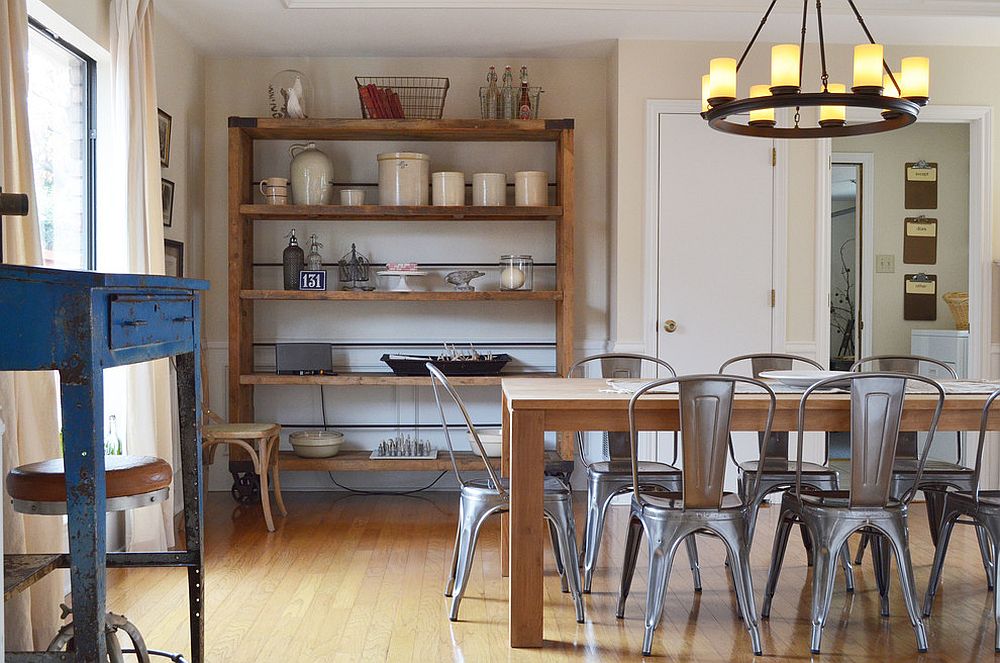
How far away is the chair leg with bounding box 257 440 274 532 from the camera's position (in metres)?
4.51

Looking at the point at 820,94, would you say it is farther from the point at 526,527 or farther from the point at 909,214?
the point at 909,214

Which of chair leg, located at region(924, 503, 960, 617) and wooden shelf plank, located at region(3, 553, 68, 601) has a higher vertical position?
wooden shelf plank, located at region(3, 553, 68, 601)

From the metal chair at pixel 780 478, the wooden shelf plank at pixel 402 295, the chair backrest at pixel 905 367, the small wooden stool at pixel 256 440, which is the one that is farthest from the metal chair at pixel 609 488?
the small wooden stool at pixel 256 440

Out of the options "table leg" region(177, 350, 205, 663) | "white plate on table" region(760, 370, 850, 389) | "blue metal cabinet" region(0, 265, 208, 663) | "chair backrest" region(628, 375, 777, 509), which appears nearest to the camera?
"blue metal cabinet" region(0, 265, 208, 663)

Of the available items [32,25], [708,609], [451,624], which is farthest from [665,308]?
[32,25]

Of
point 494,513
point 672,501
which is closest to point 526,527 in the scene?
point 494,513

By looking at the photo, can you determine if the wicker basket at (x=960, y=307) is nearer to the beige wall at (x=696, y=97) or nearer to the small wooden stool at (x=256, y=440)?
the beige wall at (x=696, y=97)

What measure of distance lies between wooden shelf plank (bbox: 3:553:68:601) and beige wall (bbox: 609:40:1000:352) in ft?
11.4

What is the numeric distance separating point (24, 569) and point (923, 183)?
21.3 feet

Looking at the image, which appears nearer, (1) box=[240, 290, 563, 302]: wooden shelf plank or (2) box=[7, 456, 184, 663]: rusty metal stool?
(2) box=[7, 456, 184, 663]: rusty metal stool

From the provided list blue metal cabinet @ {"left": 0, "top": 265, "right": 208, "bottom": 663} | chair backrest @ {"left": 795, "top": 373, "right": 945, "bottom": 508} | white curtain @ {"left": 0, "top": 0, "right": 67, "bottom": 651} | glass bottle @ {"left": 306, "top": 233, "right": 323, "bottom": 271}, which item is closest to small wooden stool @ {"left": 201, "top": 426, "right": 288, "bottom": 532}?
glass bottle @ {"left": 306, "top": 233, "right": 323, "bottom": 271}

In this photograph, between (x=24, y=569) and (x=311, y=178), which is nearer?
(x=24, y=569)

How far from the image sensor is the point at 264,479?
15.0ft

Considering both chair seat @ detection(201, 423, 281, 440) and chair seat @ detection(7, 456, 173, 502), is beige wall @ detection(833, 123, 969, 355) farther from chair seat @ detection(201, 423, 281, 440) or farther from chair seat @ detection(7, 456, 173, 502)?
chair seat @ detection(7, 456, 173, 502)
